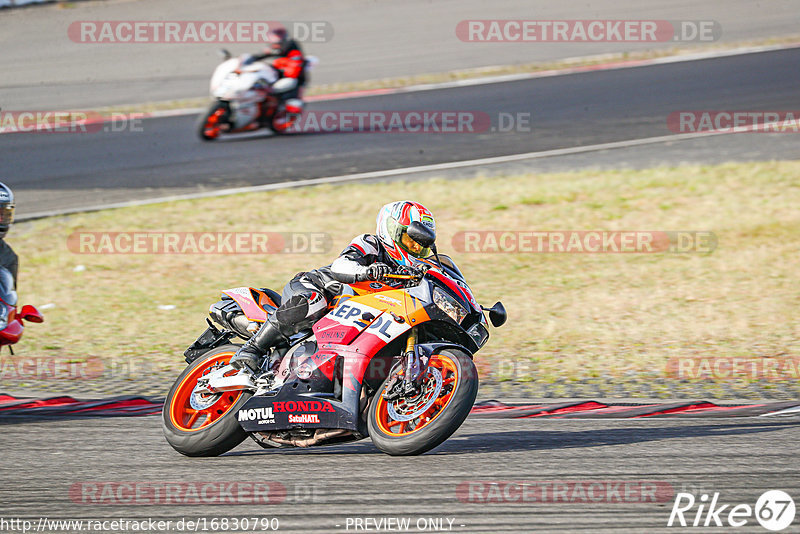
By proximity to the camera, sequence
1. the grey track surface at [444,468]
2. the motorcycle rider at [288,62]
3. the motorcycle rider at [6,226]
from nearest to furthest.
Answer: the grey track surface at [444,468], the motorcycle rider at [6,226], the motorcycle rider at [288,62]

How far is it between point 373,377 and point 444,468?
2.22ft

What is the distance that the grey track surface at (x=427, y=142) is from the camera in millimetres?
15836

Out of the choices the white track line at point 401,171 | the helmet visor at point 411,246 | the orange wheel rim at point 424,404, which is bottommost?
the orange wheel rim at point 424,404

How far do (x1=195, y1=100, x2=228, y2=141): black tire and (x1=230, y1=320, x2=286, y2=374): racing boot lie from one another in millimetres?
12060

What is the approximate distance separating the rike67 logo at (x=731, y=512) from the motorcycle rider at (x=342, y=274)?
6.66ft

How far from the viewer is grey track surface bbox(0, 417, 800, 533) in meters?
4.78

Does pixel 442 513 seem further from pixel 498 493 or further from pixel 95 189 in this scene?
pixel 95 189

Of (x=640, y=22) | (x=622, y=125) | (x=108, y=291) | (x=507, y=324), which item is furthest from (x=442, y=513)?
(x=640, y=22)

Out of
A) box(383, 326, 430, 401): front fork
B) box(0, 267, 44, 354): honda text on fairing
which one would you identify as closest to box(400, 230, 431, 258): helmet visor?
box(383, 326, 430, 401): front fork

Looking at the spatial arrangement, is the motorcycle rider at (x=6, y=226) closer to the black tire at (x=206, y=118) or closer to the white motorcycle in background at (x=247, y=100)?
the white motorcycle in background at (x=247, y=100)

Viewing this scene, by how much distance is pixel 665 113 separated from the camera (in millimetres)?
18328

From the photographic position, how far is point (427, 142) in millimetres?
17625

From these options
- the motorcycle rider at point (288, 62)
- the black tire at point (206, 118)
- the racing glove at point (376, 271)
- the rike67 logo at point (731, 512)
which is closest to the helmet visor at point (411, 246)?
the racing glove at point (376, 271)

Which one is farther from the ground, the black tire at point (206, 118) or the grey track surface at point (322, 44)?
the grey track surface at point (322, 44)
